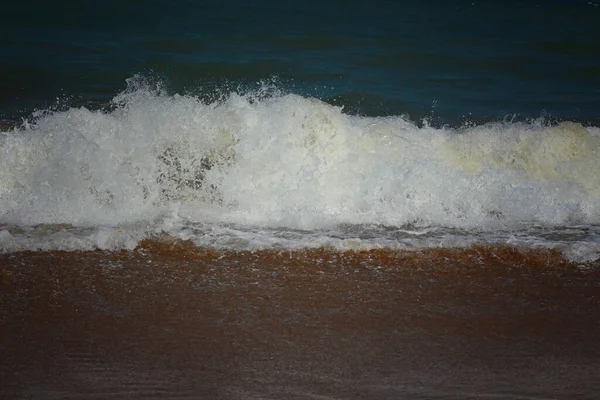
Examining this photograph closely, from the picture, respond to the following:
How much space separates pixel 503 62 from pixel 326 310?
10082 millimetres

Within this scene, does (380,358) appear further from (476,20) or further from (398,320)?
(476,20)

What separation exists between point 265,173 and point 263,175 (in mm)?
27

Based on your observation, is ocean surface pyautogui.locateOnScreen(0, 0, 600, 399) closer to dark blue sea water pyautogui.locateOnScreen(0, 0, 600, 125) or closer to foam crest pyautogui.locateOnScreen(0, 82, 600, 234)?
foam crest pyautogui.locateOnScreen(0, 82, 600, 234)

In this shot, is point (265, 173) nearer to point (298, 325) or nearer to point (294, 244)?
point (294, 244)

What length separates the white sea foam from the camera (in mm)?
5449

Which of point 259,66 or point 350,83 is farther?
point 259,66

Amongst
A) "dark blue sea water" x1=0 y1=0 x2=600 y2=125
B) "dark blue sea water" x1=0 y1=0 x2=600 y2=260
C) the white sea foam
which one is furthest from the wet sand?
"dark blue sea water" x1=0 y1=0 x2=600 y2=125

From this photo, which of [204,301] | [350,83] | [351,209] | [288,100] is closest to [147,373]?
[204,301]

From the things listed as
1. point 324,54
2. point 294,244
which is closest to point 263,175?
point 294,244

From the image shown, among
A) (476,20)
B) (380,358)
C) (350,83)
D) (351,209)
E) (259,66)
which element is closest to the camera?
(380,358)

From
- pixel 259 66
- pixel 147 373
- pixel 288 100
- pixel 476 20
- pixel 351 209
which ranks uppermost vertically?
pixel 476 20

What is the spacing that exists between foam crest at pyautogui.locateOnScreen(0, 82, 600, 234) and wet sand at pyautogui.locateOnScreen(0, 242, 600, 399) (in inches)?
32.4

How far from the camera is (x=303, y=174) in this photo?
593 centimetres

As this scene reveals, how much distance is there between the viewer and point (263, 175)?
5.89 m
